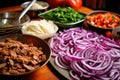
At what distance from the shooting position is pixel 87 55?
125 cm

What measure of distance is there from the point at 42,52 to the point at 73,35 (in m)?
0.34

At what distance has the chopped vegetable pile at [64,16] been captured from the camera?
171 cm

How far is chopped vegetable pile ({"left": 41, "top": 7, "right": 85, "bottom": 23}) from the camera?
1.71m

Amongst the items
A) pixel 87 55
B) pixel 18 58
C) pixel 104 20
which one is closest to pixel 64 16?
pixel 104 20

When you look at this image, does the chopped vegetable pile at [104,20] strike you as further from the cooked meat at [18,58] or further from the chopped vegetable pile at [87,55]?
the cooked meat at [18,58]

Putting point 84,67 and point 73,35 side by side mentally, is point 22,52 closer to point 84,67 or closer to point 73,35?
point 84,67

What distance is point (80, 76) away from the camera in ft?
3.73

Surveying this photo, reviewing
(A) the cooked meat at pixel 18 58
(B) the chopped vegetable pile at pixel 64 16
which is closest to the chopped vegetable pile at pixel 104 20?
(B) the chopped vegetable pile at pixel 64 16

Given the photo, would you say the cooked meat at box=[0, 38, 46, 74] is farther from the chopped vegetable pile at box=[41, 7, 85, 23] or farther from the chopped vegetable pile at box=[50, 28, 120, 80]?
the chopped vegetable pile at box=[41, 7, 85, 23]

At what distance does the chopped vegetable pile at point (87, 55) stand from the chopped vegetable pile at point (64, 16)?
193mm

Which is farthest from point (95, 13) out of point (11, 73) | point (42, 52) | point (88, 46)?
point (11, 73)

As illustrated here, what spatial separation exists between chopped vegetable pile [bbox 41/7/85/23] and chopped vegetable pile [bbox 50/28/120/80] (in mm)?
193

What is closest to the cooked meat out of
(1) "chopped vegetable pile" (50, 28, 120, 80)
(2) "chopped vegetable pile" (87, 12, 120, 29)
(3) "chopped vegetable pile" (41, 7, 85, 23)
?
(1) "chopped vegetable pile" (50, 28, 120, 80)

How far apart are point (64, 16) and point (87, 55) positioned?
578 mm
